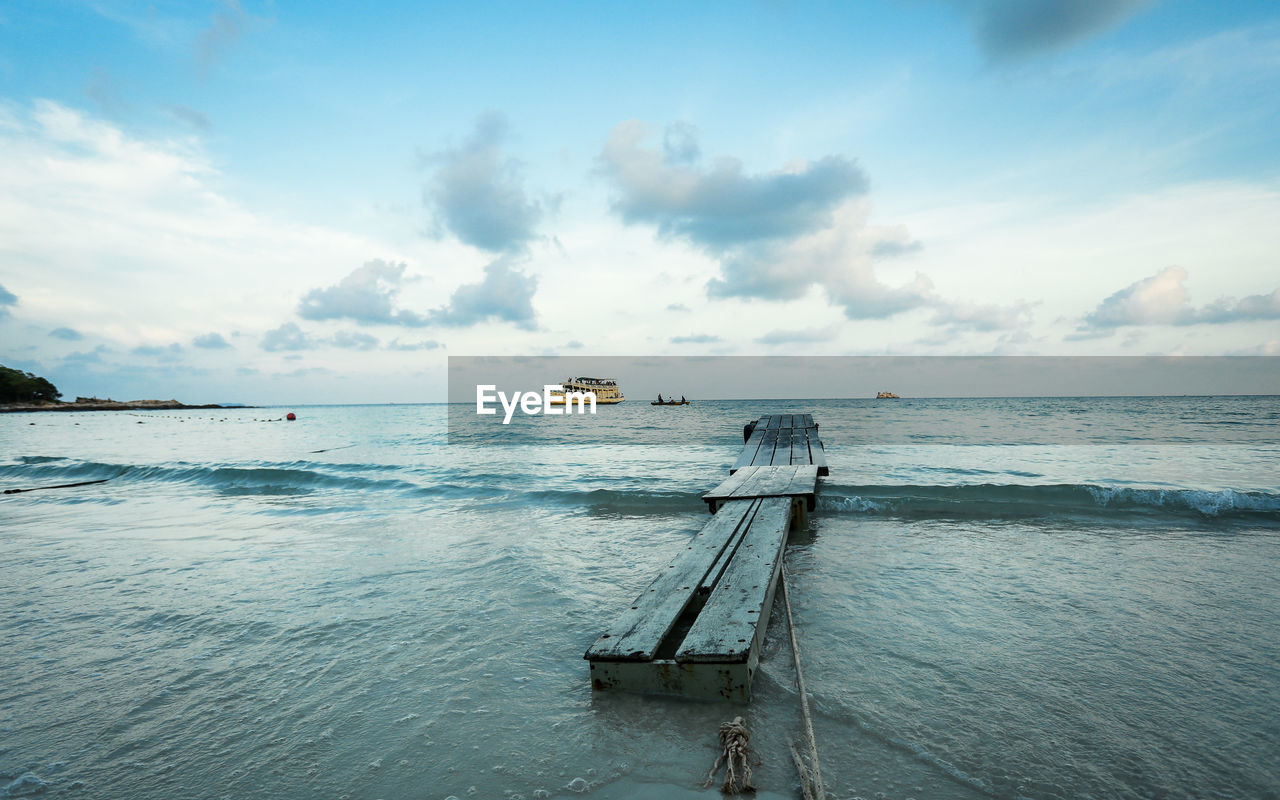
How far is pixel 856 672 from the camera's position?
3.90 meters

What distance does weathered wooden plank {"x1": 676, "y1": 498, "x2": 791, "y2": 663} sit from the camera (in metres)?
3.45

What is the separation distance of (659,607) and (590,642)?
2.48 ft

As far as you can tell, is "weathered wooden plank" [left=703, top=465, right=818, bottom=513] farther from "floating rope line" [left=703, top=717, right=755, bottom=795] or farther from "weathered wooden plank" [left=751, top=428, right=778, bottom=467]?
"floating rope line" [left=703, top=717, right=755, bottom=795]

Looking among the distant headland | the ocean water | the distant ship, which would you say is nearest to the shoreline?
the distant headland

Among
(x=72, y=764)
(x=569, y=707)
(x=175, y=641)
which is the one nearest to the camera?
(x=72, y=764)

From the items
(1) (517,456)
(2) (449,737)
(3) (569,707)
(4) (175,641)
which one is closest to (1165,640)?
(3) (569,707)

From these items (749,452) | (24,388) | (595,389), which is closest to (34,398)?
(24,388)

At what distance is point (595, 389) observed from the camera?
303 ft

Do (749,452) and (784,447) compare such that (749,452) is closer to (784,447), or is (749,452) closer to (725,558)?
(784,447)

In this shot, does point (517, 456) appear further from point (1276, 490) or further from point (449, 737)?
point (1276, 490)

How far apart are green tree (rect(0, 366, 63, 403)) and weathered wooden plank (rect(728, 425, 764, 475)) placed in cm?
13976

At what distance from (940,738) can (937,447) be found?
19669 mm

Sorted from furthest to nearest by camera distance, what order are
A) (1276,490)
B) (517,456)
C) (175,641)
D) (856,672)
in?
1. (517,456)
2. (1276,490)
3. (175,641)
4. (856,672)

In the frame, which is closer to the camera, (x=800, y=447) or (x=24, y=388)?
(x=800, y=447)
